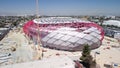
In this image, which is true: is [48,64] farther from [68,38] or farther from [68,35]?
[68,35]

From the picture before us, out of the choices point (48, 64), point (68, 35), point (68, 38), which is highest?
point (68, 35)

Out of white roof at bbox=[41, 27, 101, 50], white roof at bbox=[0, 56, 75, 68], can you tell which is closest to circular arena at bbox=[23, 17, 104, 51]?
white roof at bbox=[41, 27, 101, 50]

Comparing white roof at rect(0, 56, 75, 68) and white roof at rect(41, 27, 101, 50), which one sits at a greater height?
white roof at rect(41, 27, 101, 50)

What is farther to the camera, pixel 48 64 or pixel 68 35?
pixel 68 35

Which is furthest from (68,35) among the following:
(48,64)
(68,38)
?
(48,64)

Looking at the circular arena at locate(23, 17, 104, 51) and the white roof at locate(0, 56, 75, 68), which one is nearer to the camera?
the white roof at locate(0, 56, 75, 68)

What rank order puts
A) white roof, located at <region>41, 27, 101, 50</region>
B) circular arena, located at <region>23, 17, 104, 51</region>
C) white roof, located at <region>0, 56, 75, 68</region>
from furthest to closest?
circular arena, located at <region>23, 17, 104, 51</region>
white roof, located at <region>41, 27, 101, 50</region>
white roof, located at <region>0, 56, 75, 68</region>

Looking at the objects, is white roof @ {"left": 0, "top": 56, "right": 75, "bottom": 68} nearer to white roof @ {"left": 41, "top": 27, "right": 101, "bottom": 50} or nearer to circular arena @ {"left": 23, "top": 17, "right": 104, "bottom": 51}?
white roof @ {"left": 41, "top": 27, "right": 101, "bottom": 50}

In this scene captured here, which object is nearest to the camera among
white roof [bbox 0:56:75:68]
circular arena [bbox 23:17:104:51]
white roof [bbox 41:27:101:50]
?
white roof [bbox 0:56:75:68]

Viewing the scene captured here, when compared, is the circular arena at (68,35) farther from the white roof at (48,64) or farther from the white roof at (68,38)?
the white roof at (48,64)

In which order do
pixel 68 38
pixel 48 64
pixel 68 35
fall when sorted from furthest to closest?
1. pixel 68 35
2. pixel 68 38
3. pixel 48 64

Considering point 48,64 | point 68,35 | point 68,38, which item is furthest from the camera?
point 68,35

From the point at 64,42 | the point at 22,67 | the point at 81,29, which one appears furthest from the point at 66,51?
the point at 22,67

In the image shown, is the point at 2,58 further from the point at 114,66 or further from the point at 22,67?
the point at 114,66
